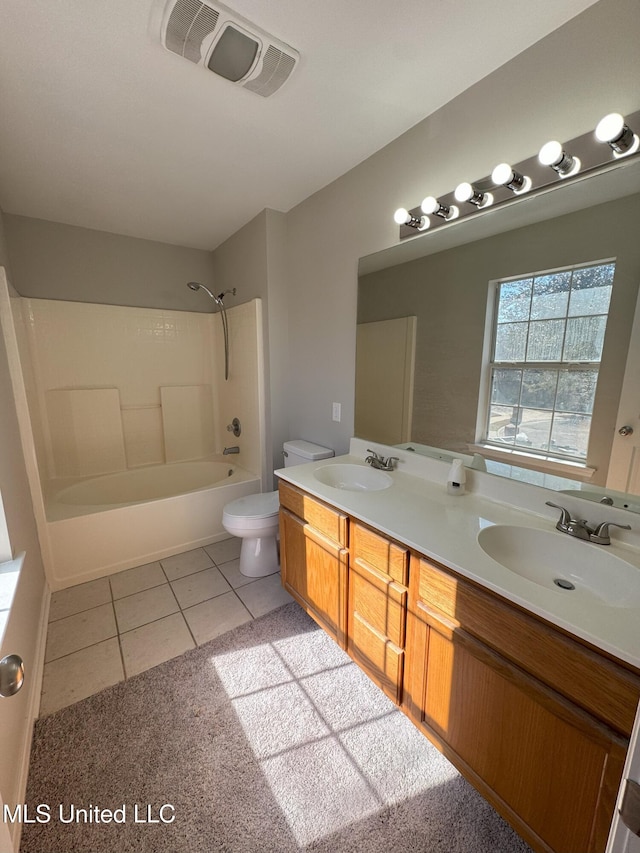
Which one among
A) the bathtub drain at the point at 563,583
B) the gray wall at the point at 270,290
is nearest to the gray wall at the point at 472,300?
the bathtub drain at the point at 563,583

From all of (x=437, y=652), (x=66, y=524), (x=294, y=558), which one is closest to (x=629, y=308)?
(x=437, y=652)

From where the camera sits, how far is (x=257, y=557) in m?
2.34

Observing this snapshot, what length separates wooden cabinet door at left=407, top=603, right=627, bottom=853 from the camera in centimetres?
80

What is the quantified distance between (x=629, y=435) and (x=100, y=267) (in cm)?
355

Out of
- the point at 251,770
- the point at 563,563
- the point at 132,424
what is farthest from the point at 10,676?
the point at 132,424

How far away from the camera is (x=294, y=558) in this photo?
1910 mm

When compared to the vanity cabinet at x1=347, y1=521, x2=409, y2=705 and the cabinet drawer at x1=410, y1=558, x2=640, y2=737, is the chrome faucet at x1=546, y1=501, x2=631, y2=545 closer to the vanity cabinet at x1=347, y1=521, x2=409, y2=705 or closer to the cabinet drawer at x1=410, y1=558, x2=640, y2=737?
the cabinet drawer at x1=410, y1=558, x2=640, y2=737

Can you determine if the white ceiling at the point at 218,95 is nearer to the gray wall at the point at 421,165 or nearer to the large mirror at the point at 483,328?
the gray wall at the point at 421,165

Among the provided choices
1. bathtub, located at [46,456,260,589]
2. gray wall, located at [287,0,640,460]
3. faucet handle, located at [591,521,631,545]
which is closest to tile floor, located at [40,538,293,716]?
bathtub, located at [46,456,260,589]

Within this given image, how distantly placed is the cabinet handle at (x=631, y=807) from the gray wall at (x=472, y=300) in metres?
1.00

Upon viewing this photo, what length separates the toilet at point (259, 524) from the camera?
222 centimetres

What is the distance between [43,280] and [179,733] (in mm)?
3070

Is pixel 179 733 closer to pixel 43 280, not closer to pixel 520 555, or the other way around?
pixel 520 555

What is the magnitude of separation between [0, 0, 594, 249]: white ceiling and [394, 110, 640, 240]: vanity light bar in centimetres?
41
